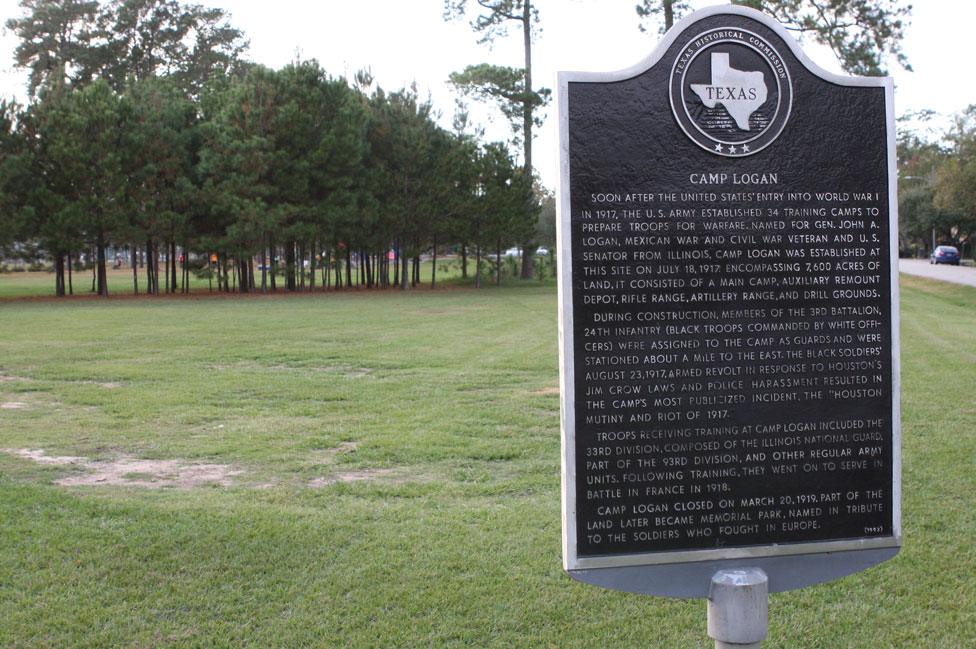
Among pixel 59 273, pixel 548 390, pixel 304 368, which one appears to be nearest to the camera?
pixel 548 390

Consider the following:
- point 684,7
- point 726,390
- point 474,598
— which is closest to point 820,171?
point 726,390

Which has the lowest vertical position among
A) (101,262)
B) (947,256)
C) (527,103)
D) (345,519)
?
(345,519)

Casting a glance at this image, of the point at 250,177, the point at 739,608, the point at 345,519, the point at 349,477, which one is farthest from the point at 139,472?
the point at 250,177

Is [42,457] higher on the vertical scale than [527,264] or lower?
lower

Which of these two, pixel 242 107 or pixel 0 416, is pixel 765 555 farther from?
pixel 242 107

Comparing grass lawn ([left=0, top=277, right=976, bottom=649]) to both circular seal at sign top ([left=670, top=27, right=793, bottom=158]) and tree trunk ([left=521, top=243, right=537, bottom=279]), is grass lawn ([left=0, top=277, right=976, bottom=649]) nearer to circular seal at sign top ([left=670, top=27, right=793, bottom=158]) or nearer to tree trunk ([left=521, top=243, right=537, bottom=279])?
circular seal at sign top ([left=670, top=27, right=793, bottom=158])

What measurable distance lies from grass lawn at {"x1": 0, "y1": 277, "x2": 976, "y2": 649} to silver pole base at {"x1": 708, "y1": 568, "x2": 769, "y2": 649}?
3.87ft

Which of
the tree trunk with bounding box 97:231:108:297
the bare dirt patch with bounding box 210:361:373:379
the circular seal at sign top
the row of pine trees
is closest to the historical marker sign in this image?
the circular seal at sign top

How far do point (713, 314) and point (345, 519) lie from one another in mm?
3492

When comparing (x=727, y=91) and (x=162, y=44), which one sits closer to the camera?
(x=727, y=91)

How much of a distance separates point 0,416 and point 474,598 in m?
7.05

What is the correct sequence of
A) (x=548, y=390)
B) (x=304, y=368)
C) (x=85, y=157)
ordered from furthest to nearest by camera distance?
(x=85, y=157) → (x=304, y=368) → (x=548, y=390)

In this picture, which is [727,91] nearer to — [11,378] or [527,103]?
[11,378]

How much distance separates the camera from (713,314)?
324cm
